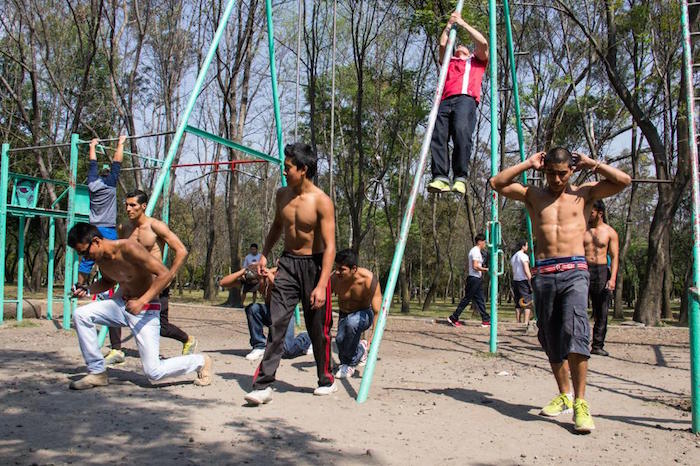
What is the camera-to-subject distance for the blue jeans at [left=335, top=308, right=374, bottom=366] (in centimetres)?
653

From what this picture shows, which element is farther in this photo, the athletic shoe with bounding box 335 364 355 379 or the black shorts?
the black shorts

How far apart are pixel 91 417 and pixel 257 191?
36303mm

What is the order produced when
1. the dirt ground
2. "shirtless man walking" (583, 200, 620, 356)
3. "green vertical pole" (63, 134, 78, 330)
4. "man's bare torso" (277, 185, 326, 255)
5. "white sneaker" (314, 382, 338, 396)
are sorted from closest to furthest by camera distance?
1. the dirt ground
2. "man's bare torso" (277, 185, 326, 255)
3. "white sneaker" (314, 382, 338, 396)
4. "shirtless man walking" (583, 200, 620, 356)
5. "green vertical pole" (63, 134, 78, 330)

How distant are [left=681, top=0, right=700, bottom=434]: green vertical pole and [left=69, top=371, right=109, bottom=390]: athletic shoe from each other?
457cm

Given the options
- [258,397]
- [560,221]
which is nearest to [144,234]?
[258,397]

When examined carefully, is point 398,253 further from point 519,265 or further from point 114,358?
point 519,265

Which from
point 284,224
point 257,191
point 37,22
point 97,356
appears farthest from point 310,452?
point 257,191

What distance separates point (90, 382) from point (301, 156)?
2550 millimetres

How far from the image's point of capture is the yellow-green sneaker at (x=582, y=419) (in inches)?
174

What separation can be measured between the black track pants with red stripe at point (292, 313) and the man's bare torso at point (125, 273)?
3.63 ft

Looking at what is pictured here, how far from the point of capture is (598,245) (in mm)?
8625

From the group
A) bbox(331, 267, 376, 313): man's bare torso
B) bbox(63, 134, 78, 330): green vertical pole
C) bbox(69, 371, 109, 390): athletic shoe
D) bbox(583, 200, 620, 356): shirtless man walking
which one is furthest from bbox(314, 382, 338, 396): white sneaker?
bbox(63, 134, 78, 330): green vertical pole

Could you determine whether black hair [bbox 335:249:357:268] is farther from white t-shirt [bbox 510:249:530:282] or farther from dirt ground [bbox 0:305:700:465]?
white t-shirt [bbox 510:249:530:282]

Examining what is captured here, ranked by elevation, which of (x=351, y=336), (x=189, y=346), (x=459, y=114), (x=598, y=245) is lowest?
(x=189, y=346)
